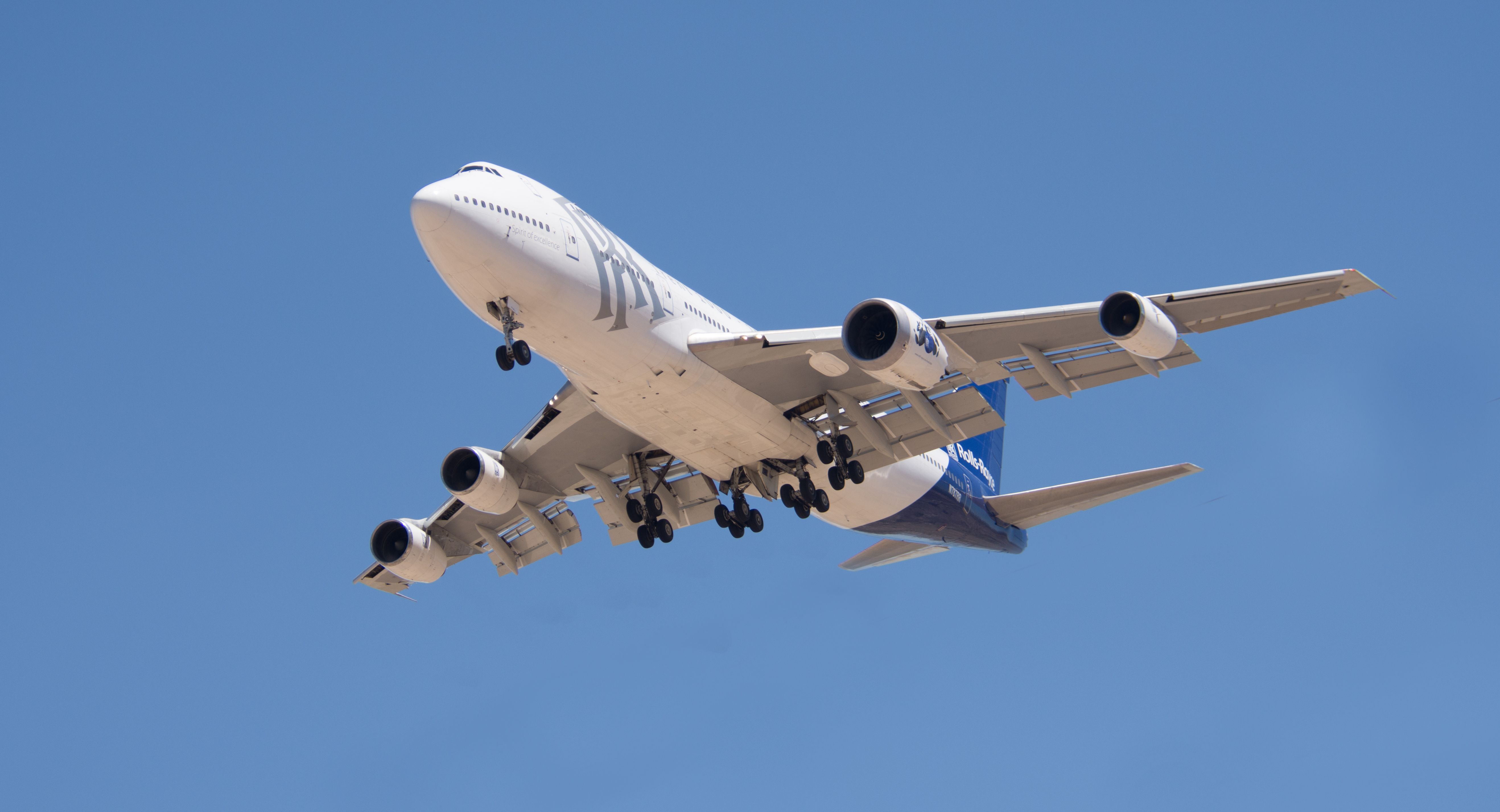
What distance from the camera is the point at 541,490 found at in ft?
92.2

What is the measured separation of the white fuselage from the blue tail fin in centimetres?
618

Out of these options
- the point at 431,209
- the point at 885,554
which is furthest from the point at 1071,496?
the point at 431,209

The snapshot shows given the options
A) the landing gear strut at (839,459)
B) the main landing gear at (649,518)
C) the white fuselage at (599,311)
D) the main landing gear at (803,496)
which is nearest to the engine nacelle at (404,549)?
the main landing gear at (649,518)

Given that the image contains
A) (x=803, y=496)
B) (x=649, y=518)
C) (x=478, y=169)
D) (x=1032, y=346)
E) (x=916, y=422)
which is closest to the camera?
(x=478, y=169)

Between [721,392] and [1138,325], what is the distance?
24.7 feet

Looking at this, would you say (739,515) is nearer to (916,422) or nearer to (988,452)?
(916,422)

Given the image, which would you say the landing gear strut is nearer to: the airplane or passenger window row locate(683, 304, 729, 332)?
the airplane

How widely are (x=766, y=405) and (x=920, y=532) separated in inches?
293

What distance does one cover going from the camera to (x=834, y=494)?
27.4 m

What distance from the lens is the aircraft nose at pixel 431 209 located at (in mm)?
19406

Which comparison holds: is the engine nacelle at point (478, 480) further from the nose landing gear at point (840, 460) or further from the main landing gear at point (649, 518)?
the nose landing gear at point (840, 460)

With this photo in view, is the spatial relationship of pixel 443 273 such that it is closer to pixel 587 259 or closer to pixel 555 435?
pixel 587 259

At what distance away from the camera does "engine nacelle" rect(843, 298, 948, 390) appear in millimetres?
21109

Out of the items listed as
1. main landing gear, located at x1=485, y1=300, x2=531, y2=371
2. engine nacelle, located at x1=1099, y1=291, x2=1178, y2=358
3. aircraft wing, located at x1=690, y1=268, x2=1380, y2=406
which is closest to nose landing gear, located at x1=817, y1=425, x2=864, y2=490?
aircraft wing, located at x1=690, y1=268, x2=1380, y2=406
